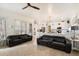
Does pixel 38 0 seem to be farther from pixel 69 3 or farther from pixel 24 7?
pixel 69 3

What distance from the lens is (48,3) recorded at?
9.70 ft

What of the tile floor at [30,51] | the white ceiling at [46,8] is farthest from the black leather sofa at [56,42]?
the white ceiling at [46,8]

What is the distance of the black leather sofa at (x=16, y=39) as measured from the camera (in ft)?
9.55

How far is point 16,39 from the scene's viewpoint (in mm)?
2939

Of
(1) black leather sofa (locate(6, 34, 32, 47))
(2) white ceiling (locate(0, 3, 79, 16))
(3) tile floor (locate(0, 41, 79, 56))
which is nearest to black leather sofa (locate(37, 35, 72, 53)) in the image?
(3) tile floor (locate(0, 41, 79, 56))

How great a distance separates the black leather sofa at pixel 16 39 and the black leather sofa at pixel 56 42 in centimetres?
29

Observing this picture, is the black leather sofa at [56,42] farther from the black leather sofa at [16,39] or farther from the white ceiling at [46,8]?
the white ceiling at [46,8]

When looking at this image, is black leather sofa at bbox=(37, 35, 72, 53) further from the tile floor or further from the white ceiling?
the white ceiling

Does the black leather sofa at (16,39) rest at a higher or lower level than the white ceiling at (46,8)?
lower

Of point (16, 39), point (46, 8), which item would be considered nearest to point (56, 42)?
point (46, 8)

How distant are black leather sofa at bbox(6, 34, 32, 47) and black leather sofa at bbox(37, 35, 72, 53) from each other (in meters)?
0.29

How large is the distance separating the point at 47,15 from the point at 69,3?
0.59 meters

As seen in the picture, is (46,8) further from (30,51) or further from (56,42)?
(30,51)

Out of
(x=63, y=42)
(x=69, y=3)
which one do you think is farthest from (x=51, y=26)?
(x=69, y=3)
